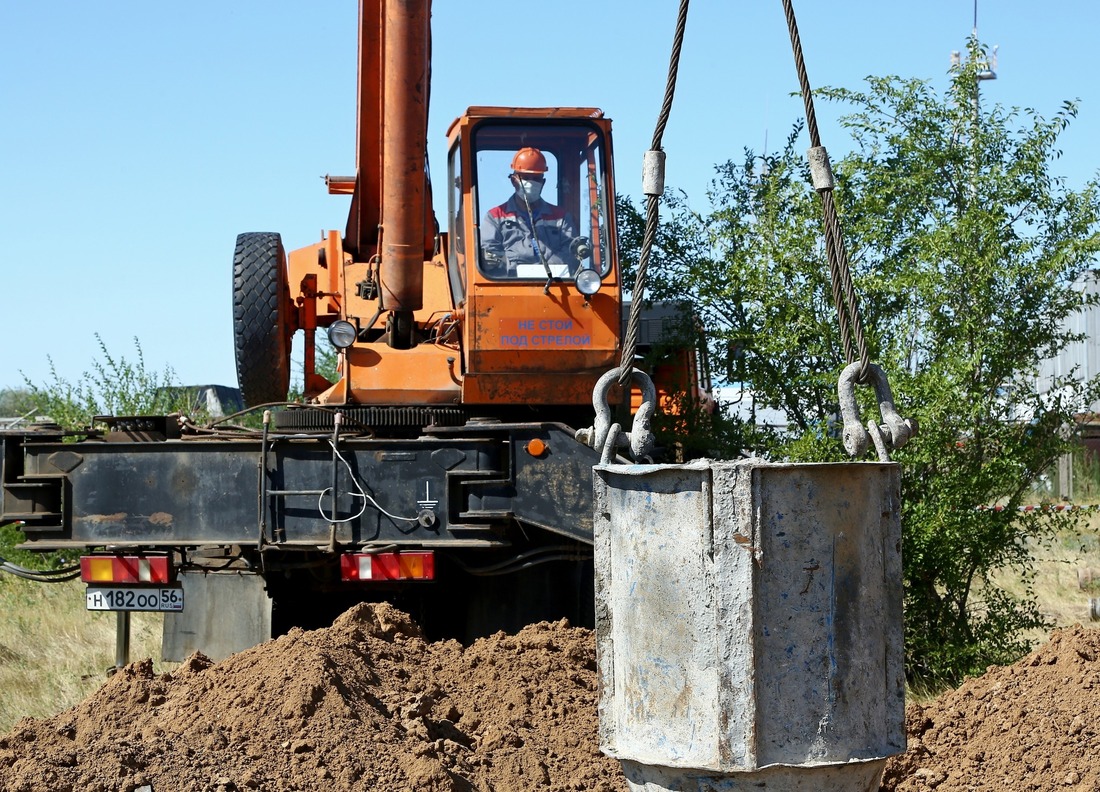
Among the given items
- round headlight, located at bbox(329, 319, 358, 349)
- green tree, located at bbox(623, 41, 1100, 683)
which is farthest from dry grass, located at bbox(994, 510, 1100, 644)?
round headlight, located at bbox(329, 319, 358, 349)

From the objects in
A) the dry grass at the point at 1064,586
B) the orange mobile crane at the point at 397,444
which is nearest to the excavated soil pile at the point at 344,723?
the orange mobile crane at the point at 397,444

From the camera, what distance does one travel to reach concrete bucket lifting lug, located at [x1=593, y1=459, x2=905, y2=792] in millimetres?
4105

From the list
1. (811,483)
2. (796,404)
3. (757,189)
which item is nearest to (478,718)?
(811,483)

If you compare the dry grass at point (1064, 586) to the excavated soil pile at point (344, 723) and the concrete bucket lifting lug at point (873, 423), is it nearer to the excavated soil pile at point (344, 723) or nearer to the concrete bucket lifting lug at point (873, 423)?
the excavated soil pile at point (344, 723)

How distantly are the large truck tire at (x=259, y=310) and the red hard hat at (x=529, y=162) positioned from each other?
163cm

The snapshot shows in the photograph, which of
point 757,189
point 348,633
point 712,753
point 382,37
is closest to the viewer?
point 712,753

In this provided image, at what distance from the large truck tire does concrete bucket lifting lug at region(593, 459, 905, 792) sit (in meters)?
4.15

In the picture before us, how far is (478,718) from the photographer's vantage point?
19.3 ft

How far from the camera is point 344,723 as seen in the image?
5.25 metres

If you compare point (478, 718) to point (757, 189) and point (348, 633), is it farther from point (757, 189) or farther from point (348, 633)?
point (757, 189)

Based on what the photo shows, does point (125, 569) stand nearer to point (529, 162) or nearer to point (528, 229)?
point (528, 229)

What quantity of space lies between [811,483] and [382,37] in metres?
4.80

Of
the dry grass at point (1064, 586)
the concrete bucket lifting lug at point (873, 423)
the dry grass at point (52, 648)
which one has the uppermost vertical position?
the concrete bucket lifting lug at point (873, 423)

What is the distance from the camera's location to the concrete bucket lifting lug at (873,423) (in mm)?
4375
